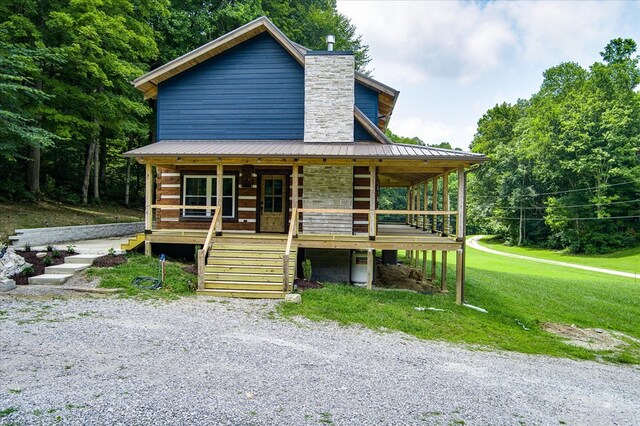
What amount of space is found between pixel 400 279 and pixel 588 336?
6.08 metres

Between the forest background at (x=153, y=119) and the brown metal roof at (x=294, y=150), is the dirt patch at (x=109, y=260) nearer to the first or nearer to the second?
the brown metal roof at (x=294, y=150)

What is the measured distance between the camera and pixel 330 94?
43.8 feet

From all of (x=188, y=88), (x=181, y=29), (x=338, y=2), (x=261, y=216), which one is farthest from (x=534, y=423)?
(x=338, y=2)

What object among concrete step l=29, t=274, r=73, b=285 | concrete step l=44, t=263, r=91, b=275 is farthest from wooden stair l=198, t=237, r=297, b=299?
concrete step l=29, t=274, r=73, b=285

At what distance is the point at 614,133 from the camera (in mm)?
36188

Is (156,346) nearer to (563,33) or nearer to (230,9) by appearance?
(230,9)

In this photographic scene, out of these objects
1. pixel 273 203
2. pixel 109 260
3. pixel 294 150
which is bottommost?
pixel 109 260

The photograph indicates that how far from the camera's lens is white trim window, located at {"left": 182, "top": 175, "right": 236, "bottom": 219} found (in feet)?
45.3

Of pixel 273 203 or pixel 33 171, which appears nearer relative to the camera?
pixel 273 203

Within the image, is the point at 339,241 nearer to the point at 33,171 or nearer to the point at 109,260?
the point at 109,260

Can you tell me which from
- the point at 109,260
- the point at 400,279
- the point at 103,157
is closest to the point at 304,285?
the point at 400,279

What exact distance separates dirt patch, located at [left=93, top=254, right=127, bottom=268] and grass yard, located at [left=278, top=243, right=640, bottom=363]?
5334 mm

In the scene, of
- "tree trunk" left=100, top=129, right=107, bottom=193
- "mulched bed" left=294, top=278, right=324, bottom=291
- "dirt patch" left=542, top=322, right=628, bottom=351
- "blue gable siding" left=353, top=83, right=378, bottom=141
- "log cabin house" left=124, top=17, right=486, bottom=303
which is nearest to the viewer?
"dirt patch" left=542, top=322, right=628, bottom=351

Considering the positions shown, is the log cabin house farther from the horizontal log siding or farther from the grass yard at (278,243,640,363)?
the grass yard at (278,243,640,363)
